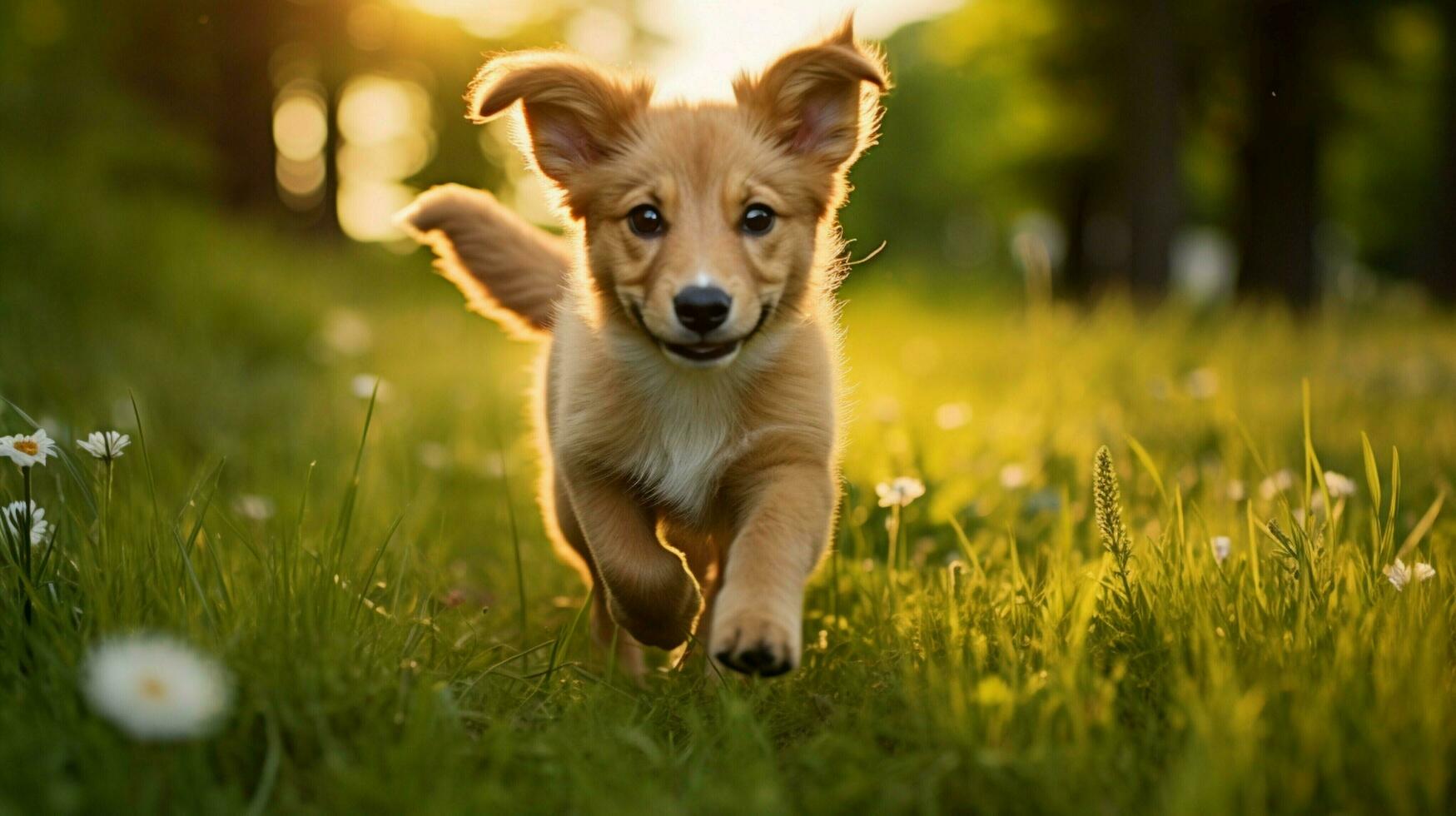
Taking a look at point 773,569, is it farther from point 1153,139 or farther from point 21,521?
point 1153,139

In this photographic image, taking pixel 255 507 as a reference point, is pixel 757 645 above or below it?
above

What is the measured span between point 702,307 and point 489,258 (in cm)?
145

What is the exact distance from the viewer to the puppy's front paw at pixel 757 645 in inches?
88.1

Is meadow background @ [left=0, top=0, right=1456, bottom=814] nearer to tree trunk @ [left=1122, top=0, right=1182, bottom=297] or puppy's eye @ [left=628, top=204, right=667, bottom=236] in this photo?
tree trunk @ [left=1122, top=0, right=1182, bottom=297]

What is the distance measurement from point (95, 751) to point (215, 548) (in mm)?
671

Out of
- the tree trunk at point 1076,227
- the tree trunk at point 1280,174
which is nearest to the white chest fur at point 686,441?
the tree trunk at point 1280,174

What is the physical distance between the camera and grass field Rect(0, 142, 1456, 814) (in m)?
1.89

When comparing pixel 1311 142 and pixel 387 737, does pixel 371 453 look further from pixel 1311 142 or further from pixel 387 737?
pixel 1311 142

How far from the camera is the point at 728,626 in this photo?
2287 millimetres

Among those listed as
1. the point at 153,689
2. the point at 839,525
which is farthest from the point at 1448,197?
the point at 153,689

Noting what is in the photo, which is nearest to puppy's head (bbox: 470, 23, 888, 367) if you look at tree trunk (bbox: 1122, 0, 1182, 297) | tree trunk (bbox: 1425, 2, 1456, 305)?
tree trunk (bbox: 1122, 0, 1182, 297)

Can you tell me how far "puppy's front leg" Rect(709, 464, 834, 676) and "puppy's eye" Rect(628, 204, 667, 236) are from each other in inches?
25.6

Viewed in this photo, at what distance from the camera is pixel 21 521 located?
2465 millimetres

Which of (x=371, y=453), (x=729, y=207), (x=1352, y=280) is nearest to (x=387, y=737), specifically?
(x=729, y=207)
